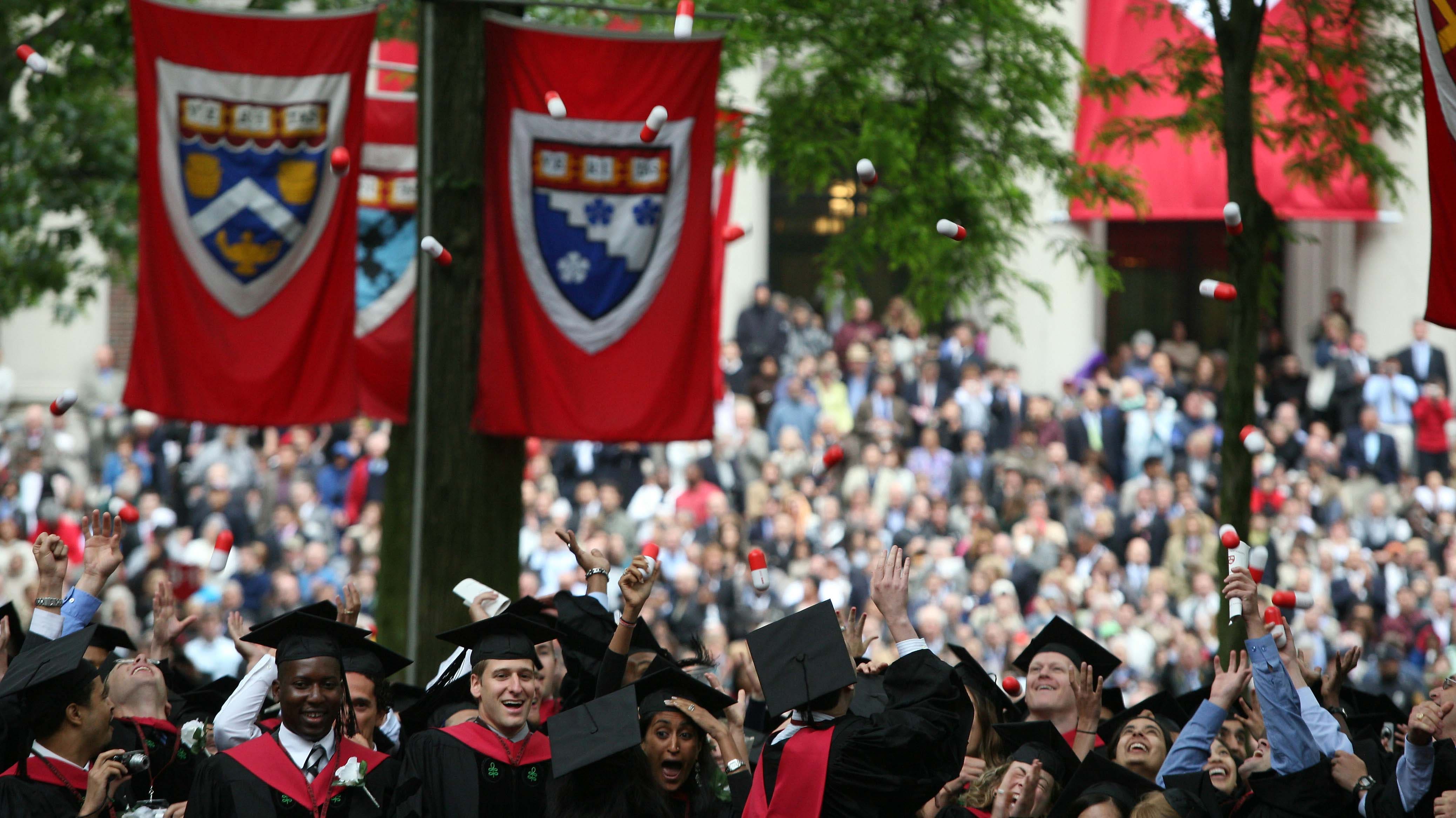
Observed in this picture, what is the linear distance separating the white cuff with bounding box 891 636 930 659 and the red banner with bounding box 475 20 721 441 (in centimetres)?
394

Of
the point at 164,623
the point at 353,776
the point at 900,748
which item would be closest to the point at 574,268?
the point at 164,623

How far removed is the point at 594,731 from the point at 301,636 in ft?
3.85

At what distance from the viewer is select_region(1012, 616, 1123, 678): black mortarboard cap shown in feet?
25.7

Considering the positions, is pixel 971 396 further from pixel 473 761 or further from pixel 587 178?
pixel 473 761

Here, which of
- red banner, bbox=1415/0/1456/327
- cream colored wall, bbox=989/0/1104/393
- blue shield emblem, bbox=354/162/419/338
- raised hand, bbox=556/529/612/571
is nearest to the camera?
red banner, bbox=1415/0/1456/327

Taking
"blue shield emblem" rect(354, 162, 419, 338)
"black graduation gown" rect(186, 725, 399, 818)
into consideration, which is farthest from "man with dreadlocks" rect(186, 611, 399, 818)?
"blue shield emblem" rect(354, 162, 419, 338)

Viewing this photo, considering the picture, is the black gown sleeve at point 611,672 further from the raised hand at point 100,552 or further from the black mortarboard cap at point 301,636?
the raised hand at point 100,552

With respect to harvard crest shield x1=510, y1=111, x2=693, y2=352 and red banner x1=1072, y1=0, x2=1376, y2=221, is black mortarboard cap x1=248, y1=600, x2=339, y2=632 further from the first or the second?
red banner x1=1072, y1=0, x2=1376, y2=221

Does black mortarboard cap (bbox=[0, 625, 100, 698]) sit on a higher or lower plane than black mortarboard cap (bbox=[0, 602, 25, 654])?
higher

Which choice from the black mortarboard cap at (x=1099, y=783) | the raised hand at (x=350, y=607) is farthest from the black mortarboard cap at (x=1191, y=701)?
the raised hand at (x=350, y=607)

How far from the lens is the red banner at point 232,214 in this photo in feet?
30.4

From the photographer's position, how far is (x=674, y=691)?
654 cm

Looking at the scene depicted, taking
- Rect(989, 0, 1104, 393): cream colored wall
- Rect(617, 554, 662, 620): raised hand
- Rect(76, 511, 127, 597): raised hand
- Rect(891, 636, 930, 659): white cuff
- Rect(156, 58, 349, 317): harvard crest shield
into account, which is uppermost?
Rect(156, 58, 349, 317): harvard crest shield

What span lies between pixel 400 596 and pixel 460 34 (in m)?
3.23
